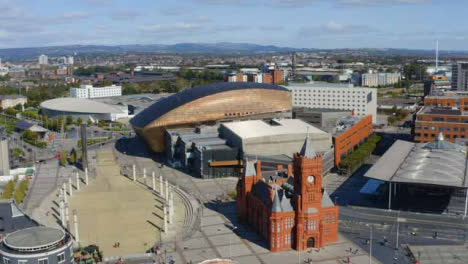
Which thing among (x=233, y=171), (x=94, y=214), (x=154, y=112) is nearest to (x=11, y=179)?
(x=94, y=214)

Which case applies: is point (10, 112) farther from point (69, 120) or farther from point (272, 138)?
point (272, 138)

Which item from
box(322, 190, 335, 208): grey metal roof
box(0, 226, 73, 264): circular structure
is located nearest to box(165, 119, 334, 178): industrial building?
box(322, 190, 335, 208): grey metal roof

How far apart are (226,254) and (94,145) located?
66.7m

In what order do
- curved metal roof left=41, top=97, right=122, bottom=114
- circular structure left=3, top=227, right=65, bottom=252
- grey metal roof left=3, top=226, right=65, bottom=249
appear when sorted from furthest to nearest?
curved metal roof left=41, top=97, right=122, bottom=114 < grey metal roof left=3, top=226, right=65, bottom=249 < circular structure left=3, top=227, right=65, bottom=252

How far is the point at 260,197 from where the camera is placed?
5381 centimetres

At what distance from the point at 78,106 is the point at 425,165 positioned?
4145 inches

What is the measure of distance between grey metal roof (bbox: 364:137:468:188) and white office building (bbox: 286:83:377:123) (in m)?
55.3

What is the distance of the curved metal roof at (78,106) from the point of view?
14025cm

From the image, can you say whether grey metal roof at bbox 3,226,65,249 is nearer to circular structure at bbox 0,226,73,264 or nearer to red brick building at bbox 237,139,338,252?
circular structure at bbox 0,226,73,264

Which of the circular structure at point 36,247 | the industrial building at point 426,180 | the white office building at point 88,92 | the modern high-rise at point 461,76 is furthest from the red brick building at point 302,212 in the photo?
the white office building at point 88,92

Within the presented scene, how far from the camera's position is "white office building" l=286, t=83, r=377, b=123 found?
132 metres

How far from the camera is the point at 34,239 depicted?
3534 cm

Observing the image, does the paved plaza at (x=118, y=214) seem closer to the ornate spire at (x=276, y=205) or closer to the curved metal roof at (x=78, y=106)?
the ornate spire at (x=276, y=205)

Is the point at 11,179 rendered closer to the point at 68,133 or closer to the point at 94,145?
the point at 94,145
